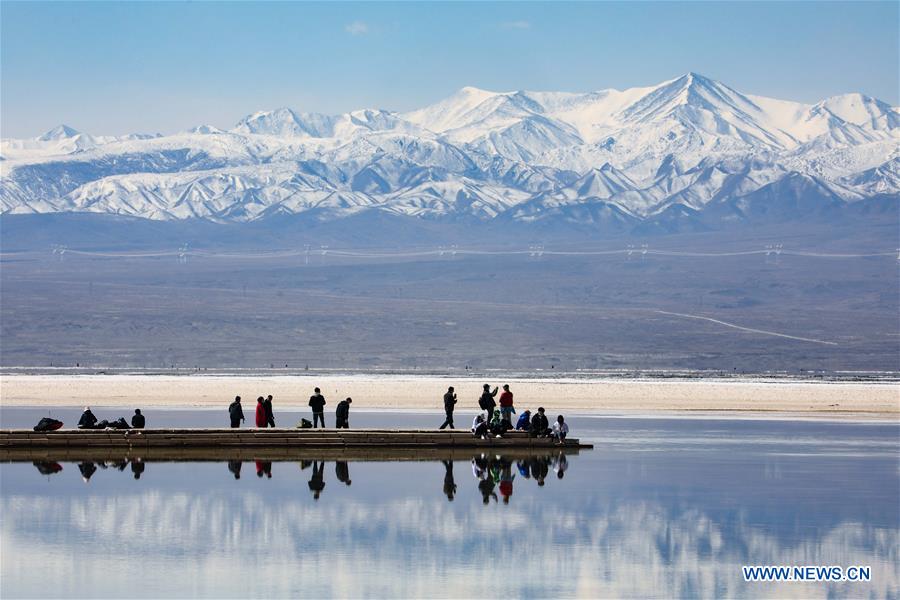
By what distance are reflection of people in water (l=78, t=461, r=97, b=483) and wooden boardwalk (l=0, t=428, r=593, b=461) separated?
9.08ft

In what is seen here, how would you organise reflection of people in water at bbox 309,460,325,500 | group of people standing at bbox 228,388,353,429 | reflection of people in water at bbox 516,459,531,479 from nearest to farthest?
reflection of people in water at bbox 309,460,325,500 < reflection of people in water at bbox 516,459,531,479 < group of people standing at bbox 228,388,353,429

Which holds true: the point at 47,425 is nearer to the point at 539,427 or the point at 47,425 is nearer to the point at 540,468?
the point at 539,427

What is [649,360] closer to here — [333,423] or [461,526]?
[333,423]

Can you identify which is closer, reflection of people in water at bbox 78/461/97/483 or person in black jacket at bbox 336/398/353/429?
reflection of people in water at bbox 78/461/97/483

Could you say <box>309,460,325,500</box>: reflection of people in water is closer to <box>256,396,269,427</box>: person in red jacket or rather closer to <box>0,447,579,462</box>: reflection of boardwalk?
<box>0,447,579,462</box>: reflection of boardwalk

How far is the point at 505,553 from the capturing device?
25.7 m

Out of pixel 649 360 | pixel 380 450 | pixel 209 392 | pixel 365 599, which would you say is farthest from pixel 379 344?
pixel 365 599

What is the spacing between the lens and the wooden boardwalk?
132 feet

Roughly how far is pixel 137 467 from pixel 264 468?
9.98 feet

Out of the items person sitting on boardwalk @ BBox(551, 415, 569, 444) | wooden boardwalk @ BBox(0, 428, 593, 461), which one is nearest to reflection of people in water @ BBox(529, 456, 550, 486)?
person sitting on boardwalk @ BBox(551, 415, 569, 444)

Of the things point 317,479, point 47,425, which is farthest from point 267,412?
point 317,479

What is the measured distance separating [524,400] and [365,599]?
136 ft

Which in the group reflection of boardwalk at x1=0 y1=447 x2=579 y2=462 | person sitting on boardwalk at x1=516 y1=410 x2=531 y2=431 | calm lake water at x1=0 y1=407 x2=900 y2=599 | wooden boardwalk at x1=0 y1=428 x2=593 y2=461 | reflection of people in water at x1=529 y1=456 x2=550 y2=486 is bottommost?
calm lake water at x1=0 y1=407 x2=900 y2=599

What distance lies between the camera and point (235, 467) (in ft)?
121
